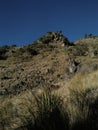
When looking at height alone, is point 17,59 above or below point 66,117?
above

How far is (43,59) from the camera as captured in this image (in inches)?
950

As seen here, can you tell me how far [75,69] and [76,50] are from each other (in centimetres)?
1003

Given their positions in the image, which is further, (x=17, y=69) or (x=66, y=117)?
(x=17, y=69)

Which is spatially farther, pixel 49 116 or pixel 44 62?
pixel 44 62

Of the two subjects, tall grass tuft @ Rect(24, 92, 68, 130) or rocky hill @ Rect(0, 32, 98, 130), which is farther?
rocky hill @ Rect(0, 32, 98, 130)

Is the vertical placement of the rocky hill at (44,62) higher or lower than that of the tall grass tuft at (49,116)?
higher

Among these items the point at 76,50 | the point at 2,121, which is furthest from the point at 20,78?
the point at 2,121

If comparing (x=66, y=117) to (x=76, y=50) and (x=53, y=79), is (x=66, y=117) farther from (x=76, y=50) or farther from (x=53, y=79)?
(x=76, y=50)

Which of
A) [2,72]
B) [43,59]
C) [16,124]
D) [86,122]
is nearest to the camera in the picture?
[86,122]

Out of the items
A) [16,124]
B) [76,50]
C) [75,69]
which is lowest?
[16,124]

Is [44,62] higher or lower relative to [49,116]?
higher

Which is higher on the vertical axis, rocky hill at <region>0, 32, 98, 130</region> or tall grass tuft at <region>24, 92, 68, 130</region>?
rocky hill at <region>0, 32, 98, 130</region>

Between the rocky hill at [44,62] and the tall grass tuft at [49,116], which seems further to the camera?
the rocky hill at [44,62]

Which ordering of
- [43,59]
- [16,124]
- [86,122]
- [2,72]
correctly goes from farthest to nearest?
1. [43,59]
2. [2,72]
3. [16,124]
4. [86,122]
